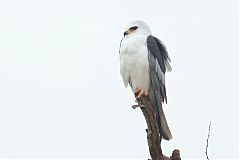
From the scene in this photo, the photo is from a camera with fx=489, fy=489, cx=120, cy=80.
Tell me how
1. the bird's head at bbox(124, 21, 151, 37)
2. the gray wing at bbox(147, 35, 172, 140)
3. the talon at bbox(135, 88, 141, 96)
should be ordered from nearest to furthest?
the gray wing at bbox(147, 35, 172, 140) → the talon at bbox(135, 88, 141, 96) → the bird's head at bbox(124, 21, 151, 37)

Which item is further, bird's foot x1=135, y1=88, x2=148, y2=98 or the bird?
the bird

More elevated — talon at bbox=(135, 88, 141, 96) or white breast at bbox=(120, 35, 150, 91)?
white breast at bbox=(120, 35, 150, 91)

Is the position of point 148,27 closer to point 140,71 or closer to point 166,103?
point 140,71

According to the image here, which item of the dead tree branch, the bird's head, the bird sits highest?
the bird's head

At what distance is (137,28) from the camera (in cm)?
785

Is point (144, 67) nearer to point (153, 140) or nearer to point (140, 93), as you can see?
point (140, 93)

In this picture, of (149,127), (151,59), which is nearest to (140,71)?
(151,59)

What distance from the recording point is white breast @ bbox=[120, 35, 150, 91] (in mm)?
7473

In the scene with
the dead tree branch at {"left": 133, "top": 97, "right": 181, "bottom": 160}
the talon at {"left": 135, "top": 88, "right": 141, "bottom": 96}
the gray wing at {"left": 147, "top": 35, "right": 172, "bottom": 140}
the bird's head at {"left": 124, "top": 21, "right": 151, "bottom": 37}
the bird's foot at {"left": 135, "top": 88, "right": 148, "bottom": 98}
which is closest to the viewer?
the dead tree branch at {"left": 133, "top": 97, "right": 181, "bottom": 160}

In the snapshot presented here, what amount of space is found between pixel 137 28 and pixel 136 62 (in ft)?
2.23

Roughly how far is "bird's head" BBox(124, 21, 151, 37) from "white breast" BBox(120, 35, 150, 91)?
0.25m

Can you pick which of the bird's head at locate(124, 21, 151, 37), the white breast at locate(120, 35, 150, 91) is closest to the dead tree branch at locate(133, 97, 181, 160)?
the white breast at locate(120, 35, 150, 91)

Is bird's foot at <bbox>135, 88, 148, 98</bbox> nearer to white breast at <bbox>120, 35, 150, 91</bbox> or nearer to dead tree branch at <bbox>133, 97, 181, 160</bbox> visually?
white breast at <bbox>120, 35, 150, 91</bbox>

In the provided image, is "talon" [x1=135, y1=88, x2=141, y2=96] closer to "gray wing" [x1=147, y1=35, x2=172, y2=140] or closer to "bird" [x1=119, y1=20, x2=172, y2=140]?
"bird" [x1=119, y1=20, x2=172, y2=140]
